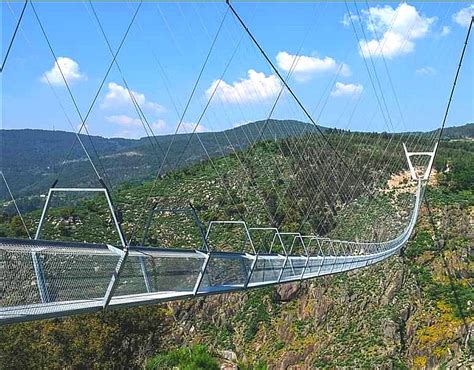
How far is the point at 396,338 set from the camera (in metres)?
20.0

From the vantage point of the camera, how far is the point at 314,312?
2214 centimetres

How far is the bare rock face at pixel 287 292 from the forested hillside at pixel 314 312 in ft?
0.12

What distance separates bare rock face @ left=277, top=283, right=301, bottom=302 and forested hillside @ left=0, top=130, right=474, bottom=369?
37mm

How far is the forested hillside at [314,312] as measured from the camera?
50.2 ft

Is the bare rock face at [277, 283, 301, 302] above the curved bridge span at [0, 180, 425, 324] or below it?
below

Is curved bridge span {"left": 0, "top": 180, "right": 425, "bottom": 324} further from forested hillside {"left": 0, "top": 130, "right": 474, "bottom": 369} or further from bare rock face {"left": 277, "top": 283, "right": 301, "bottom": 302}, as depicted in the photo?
bare rock face {"left": 277, "top": 283, "right": 301, "bottom": 302}

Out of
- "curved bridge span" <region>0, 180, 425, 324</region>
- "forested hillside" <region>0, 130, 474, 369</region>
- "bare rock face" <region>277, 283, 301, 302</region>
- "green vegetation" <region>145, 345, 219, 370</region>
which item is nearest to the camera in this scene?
"curved bridge span" <region>0, 180, 425, 324</region>

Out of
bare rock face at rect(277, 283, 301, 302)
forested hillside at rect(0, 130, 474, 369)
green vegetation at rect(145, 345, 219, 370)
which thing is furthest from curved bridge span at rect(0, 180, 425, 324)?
bare rock face at rect(277, 283, 301, 302)

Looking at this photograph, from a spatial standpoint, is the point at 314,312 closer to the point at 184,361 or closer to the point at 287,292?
the point at 287,292

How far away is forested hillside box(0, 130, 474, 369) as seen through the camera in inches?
603

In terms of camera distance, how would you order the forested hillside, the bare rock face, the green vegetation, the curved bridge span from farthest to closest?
1. the bare rock face
2. the forested hillside
3. the green vegetation
4. the curved bridge span

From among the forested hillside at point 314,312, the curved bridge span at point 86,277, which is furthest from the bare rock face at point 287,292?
the curved bridge span at point 86,277

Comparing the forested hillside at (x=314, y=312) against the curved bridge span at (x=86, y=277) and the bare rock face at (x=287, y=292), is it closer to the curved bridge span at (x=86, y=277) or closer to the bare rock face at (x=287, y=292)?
the bare rock face at (x=287, y=292)

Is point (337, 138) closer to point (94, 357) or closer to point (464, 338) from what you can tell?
point (464, 338)
